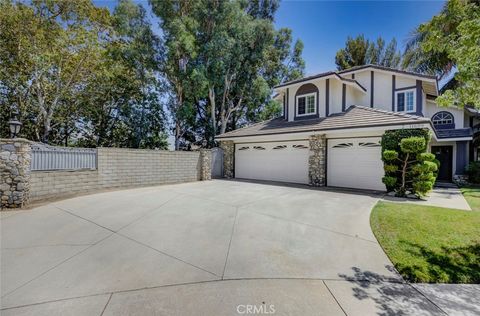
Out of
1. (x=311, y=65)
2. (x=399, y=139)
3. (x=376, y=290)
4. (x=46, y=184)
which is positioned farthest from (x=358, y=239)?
(x=311, y=65)

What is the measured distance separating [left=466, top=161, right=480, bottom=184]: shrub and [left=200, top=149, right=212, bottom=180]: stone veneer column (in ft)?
51.5

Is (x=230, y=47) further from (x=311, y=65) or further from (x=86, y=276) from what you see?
(x=86, y=276)

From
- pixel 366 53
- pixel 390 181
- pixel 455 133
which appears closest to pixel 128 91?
pixel 390 181

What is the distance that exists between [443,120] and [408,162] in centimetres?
976

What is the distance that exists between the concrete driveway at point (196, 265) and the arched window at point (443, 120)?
13815 mm

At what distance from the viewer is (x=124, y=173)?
35.6ft

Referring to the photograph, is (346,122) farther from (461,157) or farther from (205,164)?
(461,157)

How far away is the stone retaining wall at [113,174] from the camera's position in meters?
6.85

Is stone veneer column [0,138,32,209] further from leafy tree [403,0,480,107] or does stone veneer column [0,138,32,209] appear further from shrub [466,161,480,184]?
shrub [466,161,480,184]

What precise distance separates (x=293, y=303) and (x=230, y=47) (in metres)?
17.8

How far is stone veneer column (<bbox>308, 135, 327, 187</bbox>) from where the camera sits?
11539mm

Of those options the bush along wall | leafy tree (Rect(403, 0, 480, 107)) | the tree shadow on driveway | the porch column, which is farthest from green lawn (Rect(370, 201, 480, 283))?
the porch column

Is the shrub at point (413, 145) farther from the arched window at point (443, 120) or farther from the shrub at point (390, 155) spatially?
the arched window at point (443, 120)

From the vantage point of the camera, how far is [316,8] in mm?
11172
